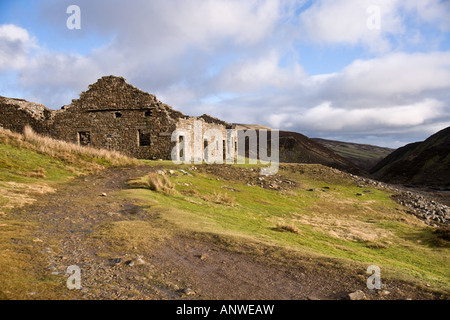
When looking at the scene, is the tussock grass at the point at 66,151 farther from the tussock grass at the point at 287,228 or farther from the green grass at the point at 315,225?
the tussock grass at the point at 287,228

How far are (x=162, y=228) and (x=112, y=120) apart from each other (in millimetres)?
22076

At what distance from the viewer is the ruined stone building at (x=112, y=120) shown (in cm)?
2639

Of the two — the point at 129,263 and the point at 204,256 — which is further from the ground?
the point at 129,263

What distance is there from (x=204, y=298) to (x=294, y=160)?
56.0m

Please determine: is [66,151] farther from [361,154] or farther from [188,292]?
[361,154]

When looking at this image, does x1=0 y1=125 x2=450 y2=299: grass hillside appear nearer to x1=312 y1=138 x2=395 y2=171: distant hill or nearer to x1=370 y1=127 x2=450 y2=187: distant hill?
x1=370 y1=127 x2=450 y2=187: distant hill

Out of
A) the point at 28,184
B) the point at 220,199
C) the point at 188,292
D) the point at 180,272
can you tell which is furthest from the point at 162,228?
the point at 28,184

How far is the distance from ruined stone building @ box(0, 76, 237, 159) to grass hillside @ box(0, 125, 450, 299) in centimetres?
735

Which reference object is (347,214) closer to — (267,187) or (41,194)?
(267,187)

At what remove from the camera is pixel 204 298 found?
434cm

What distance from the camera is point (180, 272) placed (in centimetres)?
517

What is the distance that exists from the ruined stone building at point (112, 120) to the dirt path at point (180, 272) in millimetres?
19202
